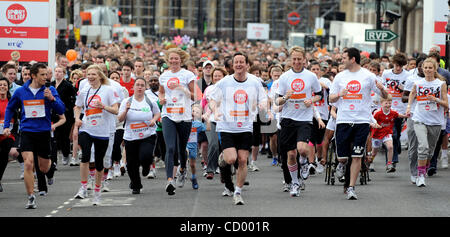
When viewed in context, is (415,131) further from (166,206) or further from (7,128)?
(7,128)

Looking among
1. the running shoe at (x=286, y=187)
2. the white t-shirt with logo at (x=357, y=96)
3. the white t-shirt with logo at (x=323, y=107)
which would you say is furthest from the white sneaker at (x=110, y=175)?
the white t-shirt with logo at (x=357, y=96)

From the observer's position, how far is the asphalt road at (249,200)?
1186 centimetres

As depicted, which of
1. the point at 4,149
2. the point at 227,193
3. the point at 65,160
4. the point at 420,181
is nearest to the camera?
the point at 227,193

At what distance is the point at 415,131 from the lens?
15328 millimetres

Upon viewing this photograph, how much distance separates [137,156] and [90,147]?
53.9 inches

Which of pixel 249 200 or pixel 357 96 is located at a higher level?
pixel 357 96

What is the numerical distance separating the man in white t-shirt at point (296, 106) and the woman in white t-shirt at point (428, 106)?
2.38 metres

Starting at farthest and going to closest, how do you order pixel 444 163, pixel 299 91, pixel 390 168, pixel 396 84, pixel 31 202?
1. pixel 396 84
2. pixel 444 163
3. pixel 390 168
4. pixel 299 91
5. pixel 31 202

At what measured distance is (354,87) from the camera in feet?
42.8

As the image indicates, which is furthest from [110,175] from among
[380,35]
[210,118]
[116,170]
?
[380,35]

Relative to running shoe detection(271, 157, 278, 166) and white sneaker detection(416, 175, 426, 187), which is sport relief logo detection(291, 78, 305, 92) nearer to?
white sneaker detection(416, 175, 426, 187)

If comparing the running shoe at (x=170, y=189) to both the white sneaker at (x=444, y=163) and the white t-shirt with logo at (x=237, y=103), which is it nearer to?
the white t-shirt with logo at (x=237, y=103)

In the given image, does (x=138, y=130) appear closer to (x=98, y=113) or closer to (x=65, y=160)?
(x=98, y=113)

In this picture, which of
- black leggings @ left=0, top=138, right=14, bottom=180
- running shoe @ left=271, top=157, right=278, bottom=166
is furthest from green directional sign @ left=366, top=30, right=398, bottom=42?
black leggings @ left=0, top=138, right=14, bottom=180
